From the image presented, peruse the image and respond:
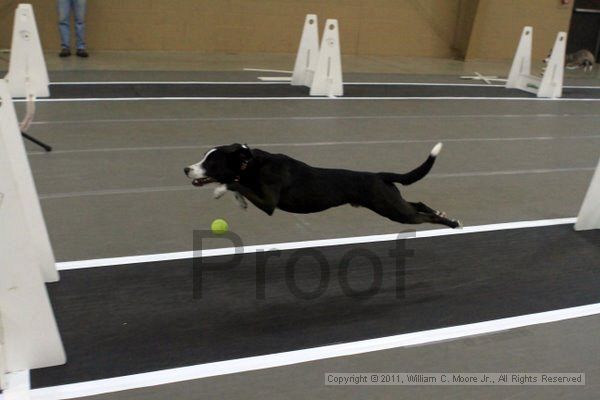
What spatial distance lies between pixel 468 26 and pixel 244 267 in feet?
40.5

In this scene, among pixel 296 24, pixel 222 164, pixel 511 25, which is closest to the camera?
pixel 222 164

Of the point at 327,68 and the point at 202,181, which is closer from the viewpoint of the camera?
the point at 202,181

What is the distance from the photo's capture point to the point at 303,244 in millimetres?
3875

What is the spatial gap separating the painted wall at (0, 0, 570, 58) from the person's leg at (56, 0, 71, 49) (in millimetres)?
596

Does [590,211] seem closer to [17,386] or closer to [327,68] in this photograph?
[17,386]

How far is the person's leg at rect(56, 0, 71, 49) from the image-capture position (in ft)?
31.6

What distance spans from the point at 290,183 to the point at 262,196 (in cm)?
17

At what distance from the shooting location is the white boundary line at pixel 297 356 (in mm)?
2318

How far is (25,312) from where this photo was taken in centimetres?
236

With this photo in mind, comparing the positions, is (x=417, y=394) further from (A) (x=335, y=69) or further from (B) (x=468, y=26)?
(B) (x=468, y=26)

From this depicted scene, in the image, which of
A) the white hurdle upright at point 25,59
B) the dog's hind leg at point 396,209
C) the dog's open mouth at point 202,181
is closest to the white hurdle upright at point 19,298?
the dog's open mouth at point 202,181

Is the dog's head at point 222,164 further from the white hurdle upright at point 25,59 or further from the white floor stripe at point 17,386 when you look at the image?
the white hurdle upright at point 25,59

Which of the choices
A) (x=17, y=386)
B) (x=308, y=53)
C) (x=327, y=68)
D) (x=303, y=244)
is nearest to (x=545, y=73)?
(x=327, y=68)

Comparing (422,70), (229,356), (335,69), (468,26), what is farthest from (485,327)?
(468,26)
